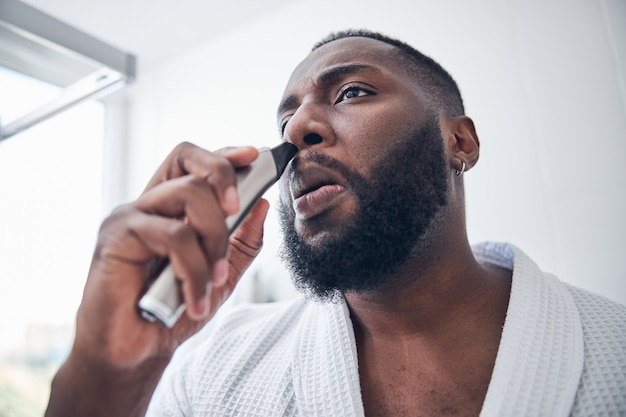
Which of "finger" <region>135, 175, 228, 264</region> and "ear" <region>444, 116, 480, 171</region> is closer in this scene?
"finger" <region>135, 175, 228, 264</region>

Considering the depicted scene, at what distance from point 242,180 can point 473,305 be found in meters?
0.49

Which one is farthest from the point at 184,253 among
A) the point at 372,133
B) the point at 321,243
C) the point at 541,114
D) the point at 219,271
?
the point at 541,114

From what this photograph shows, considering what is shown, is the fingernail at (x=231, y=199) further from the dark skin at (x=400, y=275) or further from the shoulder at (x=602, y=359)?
the shoulder at (x=602, y=359)

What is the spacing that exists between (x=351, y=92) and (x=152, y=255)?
0.45 metres

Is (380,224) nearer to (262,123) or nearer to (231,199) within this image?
(231,199)

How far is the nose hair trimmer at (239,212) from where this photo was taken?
39 cm

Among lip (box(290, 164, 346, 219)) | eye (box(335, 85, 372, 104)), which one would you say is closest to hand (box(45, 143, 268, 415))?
lip (box(290, 164, 346, 219))

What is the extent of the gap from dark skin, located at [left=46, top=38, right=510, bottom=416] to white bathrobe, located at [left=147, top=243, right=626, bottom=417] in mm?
57

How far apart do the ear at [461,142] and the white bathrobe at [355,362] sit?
7.6 inches

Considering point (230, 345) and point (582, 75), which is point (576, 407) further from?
point (582, 75)

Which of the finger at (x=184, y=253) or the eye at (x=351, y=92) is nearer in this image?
the finger at (x=184, y=253)

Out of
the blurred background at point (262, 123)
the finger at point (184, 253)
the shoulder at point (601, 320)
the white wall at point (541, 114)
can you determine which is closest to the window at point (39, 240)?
the blurred background at point (262, 123)

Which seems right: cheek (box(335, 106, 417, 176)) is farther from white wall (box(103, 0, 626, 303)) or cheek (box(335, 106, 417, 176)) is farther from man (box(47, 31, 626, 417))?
white wall (box(103, 0, 626, 303))

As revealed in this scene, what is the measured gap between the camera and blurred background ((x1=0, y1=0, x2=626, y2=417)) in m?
0.94
